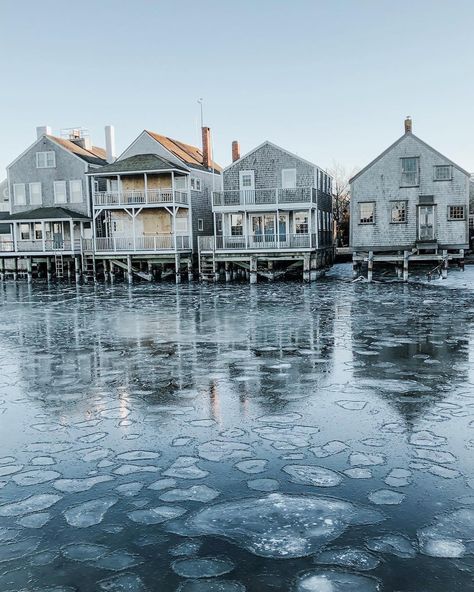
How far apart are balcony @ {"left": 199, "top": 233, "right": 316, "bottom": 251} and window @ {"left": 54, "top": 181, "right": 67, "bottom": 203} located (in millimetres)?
13997

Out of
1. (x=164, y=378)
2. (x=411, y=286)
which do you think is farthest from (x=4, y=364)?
(x=411, y=286)

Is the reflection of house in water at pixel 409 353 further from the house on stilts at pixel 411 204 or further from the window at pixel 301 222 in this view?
the window at pixel 301 222

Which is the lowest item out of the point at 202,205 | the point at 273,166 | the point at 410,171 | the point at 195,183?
the point at 202,205

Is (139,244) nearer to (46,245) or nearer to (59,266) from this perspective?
(59,266)

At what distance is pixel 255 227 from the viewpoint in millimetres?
41844

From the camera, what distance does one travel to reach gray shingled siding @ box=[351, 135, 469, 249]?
3856cm

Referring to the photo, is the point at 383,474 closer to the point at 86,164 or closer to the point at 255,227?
the point at 255,227

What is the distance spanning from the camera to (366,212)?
40.1 meters

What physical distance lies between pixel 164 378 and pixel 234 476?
5.29m

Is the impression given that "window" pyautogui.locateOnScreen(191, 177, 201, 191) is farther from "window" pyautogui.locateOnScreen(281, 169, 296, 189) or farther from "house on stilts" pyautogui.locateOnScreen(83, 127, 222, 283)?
"window" pyautogui.locateOnScreen(281, 169, 296, 189)

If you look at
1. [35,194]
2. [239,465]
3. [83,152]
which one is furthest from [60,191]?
[239,465]

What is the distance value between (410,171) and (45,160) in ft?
91.5

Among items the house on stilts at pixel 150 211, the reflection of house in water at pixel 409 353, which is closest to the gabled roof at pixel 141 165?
the house on stilts at pixel 150 211

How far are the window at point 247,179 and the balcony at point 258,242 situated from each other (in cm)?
349
